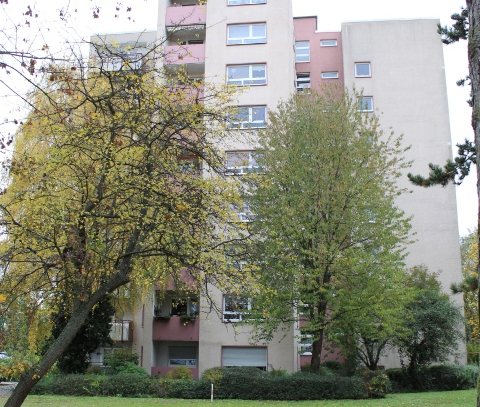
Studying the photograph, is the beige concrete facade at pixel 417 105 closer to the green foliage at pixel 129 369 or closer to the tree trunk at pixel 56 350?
the green foliage at pixel 129 369

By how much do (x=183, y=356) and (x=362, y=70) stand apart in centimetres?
2115

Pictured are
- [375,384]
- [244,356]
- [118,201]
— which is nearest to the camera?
[118,201]

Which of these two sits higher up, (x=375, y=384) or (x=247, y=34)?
(x=247, y=34)

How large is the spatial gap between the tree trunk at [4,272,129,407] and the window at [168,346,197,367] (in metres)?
21.2

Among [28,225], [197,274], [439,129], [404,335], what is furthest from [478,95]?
[439,129]

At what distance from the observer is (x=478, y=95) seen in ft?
21.5

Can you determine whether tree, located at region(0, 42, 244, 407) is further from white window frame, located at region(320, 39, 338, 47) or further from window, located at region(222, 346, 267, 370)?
white window frame, located at region(320, 39, 338, 47)

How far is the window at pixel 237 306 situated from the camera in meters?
24.8

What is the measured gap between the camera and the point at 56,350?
1050 cm

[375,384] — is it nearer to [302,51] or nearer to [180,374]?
[180,374]

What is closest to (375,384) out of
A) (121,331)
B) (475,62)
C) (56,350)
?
(121,331)

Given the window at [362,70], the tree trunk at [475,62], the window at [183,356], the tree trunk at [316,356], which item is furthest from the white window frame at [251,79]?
the tree trunk at [475,62]

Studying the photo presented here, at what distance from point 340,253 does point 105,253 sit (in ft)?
47.7

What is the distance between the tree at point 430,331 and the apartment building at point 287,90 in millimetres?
3166
